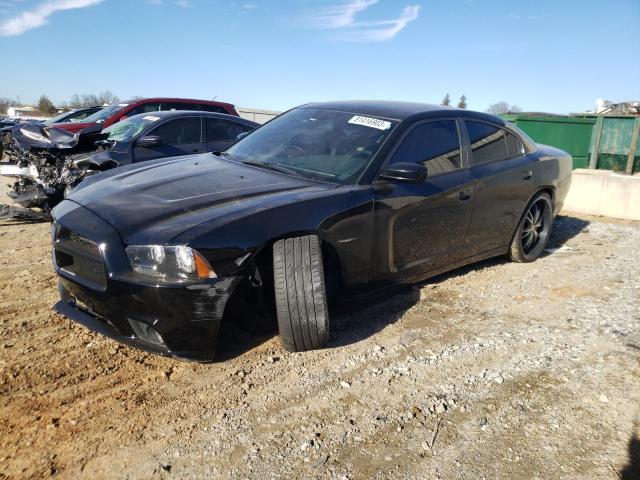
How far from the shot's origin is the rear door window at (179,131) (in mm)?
7095

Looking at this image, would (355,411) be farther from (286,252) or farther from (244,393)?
(286,252)

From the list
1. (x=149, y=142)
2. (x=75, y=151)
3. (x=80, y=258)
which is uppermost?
(x=149, y=142)

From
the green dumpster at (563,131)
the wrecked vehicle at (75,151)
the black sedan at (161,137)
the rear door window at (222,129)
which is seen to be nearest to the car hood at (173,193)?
the wrecked vehicle at (75,151)

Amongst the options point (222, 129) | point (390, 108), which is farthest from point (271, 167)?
point (222, 129)

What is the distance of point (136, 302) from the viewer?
264 cm

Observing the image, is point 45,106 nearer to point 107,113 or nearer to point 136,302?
point 107,113

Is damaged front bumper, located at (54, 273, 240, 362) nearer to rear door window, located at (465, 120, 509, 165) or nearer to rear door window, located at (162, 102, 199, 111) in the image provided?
rear door window, located at (465, 120, 509, 165)

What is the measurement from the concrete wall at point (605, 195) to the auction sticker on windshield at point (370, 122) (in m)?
6.22

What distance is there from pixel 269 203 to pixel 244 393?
1111 millimetres

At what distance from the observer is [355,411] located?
2660 millimetres

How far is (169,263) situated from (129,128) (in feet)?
16.8

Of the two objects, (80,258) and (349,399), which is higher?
(80,258)

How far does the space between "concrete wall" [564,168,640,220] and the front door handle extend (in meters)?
5.50

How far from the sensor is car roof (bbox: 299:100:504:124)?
4074 mm
